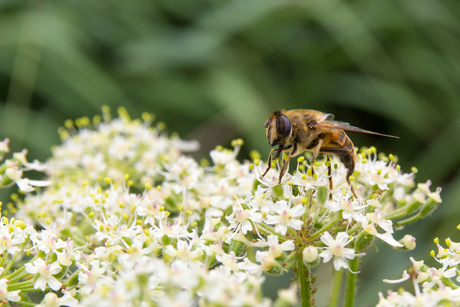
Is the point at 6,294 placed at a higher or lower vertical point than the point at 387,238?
lower

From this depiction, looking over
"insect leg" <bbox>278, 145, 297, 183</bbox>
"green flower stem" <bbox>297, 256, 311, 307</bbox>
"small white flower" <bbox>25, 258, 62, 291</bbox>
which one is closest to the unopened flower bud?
"green flower stem" <bbox>297, 256, 311, 307</bbox>

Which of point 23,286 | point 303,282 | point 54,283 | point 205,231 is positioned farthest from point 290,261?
point 23,286

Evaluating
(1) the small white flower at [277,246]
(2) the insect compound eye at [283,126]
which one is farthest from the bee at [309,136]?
(1) the small white flower at [277,246]

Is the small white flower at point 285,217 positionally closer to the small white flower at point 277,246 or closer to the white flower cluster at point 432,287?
the small white flower at point 277,246

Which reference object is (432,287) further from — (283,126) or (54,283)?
(54,283)

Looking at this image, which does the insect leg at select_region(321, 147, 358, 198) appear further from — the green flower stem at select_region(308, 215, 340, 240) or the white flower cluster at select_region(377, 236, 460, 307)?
the white flower cluster at select_region(377, 236, 460, 307)

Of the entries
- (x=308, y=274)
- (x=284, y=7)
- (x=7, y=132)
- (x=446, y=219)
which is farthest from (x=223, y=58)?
(x=308, y=274)

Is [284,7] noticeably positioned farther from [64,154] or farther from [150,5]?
[64,154]
